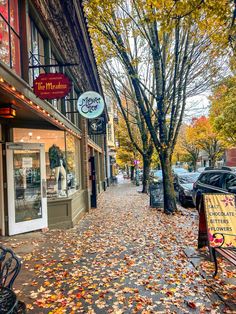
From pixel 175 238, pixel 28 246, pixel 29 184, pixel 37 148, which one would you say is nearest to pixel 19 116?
pixel 37 148

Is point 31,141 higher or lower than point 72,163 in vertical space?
higher

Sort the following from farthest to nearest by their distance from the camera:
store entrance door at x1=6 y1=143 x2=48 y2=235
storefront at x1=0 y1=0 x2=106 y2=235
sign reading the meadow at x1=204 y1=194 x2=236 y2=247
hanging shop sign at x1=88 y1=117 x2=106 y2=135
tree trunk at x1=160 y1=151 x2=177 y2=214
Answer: hanging shop sign at x1=88 y1=117 x2=106 y2=135 → tree trunk at x1=160 y1=151 x2=177 y2=214 → store entrance door at x1=6 y1=143 x2=48 y2=235 → storefront at x1=0 y1=0 x2=106 y2=235 → sign reading the meadow at x1=204 y1=194 x2=236 y2=247

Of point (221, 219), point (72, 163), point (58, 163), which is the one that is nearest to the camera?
point (221, 219)

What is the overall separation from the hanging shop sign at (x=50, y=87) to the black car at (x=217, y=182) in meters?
5.55

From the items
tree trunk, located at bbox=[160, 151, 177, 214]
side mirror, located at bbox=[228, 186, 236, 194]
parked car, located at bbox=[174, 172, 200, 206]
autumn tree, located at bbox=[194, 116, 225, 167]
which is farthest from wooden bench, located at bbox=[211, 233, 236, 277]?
autumn tree, located at bbox=[194, 116, 225, 167]

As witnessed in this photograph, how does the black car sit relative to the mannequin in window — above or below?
below

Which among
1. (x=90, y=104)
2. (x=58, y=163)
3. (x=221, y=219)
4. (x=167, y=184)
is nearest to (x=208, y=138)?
(x=167, y=184)

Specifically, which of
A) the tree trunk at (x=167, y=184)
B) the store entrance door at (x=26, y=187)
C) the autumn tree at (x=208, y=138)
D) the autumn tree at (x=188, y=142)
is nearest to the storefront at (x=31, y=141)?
the store entrance door at (x=26, y=187)

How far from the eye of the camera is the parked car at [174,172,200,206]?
41.0 ft

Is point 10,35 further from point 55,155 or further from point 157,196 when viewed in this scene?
point 157,196

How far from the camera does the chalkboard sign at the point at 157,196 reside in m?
12.0

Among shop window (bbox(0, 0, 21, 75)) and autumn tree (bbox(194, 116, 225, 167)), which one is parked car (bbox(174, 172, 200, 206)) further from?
autumn tree (bbox(194, 116, 225, 167))

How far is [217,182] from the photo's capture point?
9.33 m

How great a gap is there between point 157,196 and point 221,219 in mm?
7102
